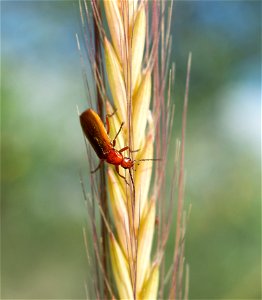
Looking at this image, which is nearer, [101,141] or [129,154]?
[129,154]

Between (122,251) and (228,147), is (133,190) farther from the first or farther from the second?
(228,147)

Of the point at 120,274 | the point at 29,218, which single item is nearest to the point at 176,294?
the point at 120,274

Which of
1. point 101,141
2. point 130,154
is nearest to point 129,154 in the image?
point 130,154

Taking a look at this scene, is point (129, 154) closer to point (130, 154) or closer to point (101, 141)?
point (130, 154)
